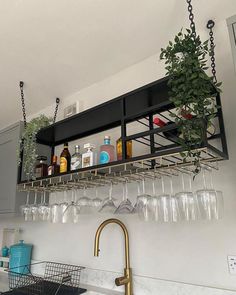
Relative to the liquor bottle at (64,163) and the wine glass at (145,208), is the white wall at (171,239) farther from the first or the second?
the liquor bottle at (64,163)

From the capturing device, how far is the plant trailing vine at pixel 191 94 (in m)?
1.09

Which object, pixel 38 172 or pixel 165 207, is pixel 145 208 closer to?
pixel 165 207

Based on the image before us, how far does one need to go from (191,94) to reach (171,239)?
35.5 inches

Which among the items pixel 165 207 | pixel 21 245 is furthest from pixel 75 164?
pixel 21 245

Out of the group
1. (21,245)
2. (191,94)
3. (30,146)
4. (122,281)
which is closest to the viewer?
(191,94)

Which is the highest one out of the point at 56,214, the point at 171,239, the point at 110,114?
the point at 110,114

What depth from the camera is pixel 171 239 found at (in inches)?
60.1

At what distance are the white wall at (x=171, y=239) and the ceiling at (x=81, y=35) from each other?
16 centimetres

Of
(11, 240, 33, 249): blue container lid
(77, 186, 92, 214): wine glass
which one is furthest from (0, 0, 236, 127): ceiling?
(11, 240, 33, 249): blue container lid

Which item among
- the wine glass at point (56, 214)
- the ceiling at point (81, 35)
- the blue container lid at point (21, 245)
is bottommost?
the blue container lid at point (21, 245)

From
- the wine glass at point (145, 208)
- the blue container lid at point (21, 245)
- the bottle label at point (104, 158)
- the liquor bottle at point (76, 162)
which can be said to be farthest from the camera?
the blue container lid at point (21, 245)

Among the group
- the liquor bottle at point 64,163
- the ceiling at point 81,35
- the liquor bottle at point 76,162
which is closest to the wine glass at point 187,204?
the liquor bottle at point 76,162

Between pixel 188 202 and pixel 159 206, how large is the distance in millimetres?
154

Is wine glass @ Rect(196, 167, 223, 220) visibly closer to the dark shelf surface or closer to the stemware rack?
the stemware rack
